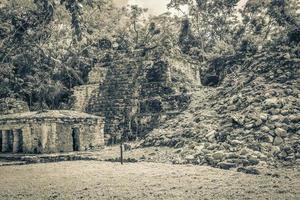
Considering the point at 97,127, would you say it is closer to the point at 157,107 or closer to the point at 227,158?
the point at 157,107

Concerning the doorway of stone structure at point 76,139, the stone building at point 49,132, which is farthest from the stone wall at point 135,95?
the doorway of stone structure at point 76,139

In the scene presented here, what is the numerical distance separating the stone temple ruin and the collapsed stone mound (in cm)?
278

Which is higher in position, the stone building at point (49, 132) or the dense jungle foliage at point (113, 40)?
the dense jungle foliage at point (113, 40)

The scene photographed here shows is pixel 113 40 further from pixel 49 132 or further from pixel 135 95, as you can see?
pixel 49 132

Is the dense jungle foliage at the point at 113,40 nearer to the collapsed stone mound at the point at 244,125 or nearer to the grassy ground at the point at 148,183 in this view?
the collapsed stone mound at the point at 244,125

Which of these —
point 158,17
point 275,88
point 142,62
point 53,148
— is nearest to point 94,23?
point 158,17

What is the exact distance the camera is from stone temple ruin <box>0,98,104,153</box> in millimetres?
15352

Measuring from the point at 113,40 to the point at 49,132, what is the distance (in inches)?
578

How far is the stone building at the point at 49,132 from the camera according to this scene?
50.4 feet

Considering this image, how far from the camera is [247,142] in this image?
11070 millimetres

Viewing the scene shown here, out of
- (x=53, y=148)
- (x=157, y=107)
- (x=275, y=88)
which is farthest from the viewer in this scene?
(x=157, y=107)

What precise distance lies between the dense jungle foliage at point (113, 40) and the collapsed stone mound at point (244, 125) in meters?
4.86

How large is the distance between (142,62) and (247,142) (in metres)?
11.0

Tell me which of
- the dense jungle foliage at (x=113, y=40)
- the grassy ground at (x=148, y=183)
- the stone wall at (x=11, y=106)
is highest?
the dense jungle foliage at (x=113, y=40)
